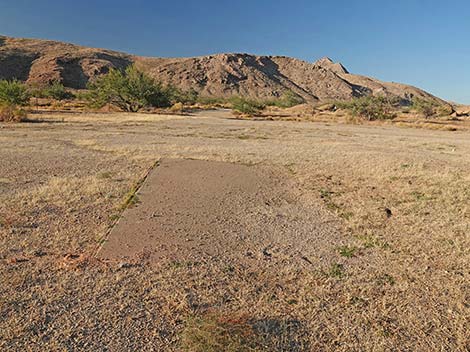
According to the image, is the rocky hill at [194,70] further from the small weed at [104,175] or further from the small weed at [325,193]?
the small weed at [325,193]


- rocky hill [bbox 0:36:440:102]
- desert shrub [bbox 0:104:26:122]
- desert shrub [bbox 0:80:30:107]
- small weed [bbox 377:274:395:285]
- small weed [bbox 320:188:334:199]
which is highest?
rocky hill [bbox 0:36:440:102]

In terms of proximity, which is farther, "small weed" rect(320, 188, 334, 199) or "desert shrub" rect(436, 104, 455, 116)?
"desert shrub" rect(436, 104, 455, 116)

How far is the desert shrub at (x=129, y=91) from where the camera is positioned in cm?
4712

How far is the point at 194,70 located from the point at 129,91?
105966mm

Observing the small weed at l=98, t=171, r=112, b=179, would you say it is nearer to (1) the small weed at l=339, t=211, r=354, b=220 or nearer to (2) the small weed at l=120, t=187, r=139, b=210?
(2) the small weed at l=120, t=187, r=139, b=210

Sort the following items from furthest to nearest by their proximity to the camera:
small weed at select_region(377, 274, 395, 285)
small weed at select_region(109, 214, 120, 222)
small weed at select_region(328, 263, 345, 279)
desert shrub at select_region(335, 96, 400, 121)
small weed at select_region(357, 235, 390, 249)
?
desert shrub at select_region(335, 96, 400, 121) → small weed at select_region(109, 214, 120, 222) → small weed at select_region(357, 235, 390, 249) → small weed at select_region(328, 263, 345, 279) → small weed at select_region(377, 274, 395, 285)

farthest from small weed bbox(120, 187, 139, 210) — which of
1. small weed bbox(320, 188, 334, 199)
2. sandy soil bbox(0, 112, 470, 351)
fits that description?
small weed bbox(320, 188, 334, 199)

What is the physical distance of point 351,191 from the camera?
9773 millimetres

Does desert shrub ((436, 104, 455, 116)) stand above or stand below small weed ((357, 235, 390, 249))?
above

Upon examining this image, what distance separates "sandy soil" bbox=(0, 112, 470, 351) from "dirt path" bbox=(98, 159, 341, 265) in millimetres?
47

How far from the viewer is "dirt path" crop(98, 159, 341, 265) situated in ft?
18.1

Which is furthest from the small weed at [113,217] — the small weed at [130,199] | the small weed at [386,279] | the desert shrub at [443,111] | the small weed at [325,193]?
the desert shrub at [443,111]

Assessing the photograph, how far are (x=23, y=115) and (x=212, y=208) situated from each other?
93.2 ft

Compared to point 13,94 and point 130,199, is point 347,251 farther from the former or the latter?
point 13,94
